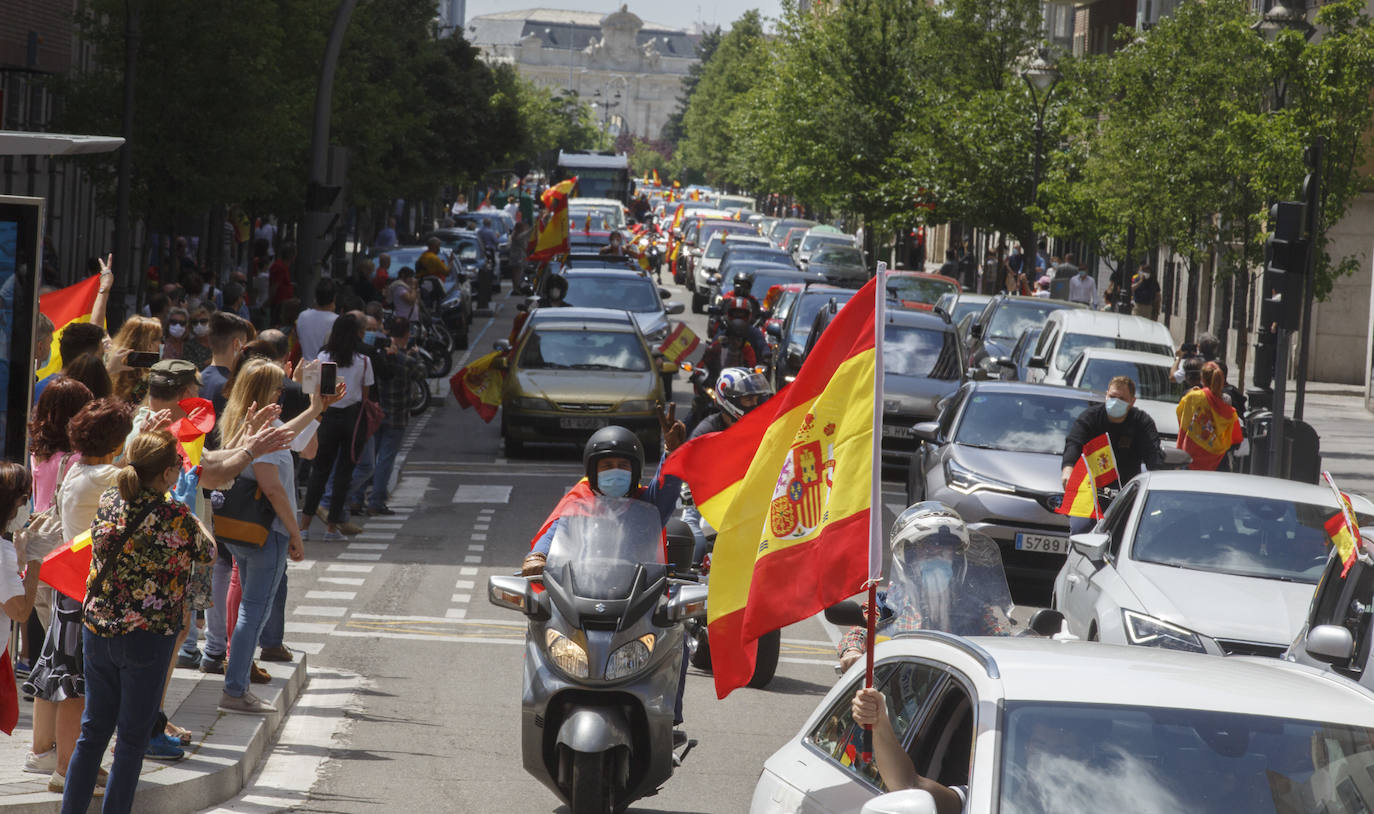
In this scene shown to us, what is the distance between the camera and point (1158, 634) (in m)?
10.4

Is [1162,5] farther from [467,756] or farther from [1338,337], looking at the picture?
[467,756]

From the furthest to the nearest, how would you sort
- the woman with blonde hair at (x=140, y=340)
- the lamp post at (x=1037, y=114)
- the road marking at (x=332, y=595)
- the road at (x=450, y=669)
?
1. the lamp post at (x=1037, y=114)
2. the road marking at (x=332, y=595)
3. the woman with blonde hair at (x=140, y=340)
4. the road at (x=450, y=669)

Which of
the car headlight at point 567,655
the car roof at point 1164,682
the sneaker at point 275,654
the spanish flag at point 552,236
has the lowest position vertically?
the sneaker at point 275,654

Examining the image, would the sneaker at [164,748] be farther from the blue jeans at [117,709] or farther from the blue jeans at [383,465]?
the blue jeans at [383,465]

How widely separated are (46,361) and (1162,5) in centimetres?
4622

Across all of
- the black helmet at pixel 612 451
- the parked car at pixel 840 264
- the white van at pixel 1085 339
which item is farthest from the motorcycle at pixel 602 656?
the parked car at pixel 840 264

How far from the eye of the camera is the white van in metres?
23.7

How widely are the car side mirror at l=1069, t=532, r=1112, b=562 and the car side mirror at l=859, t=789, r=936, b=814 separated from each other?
682cm

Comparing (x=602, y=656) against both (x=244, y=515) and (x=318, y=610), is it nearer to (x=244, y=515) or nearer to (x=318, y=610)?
(x=244, y=515)

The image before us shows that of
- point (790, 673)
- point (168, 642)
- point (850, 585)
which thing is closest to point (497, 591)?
point (168, 642)

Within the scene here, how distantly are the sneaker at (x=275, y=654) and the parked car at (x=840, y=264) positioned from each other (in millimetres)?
33943

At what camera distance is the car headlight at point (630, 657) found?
25.7 ft

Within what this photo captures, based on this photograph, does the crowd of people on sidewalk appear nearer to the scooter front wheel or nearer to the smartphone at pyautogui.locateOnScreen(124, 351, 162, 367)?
the smartphone at pyautogui.locateOnScreen(124, 351, 162, 367)

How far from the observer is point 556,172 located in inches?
2958
